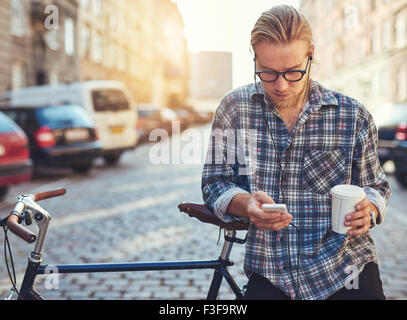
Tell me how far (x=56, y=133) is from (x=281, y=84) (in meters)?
8.80

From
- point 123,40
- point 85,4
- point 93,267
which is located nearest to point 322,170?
point 93,267

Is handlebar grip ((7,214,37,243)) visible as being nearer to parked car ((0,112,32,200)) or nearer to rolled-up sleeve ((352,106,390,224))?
rolled-up sleeve ((352,106,390,224))

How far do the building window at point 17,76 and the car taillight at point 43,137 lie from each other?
11.7 meters

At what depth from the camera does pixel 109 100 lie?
12.7 metres

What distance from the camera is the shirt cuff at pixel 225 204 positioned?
73.5 inches

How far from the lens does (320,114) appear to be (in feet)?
6.48

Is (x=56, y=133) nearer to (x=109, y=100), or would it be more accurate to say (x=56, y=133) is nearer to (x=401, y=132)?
(x=109, y=100)

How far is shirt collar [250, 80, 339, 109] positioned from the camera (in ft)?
6.46

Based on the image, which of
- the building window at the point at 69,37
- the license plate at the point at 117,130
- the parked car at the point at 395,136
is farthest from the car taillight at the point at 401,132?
the building window at the point at 69,37

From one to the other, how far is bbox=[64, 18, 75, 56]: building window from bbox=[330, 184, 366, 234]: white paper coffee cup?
27010mm

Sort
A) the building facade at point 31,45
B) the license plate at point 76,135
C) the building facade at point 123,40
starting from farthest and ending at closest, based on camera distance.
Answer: the building facade at point 123,40 → the building facade at point 31,45 → the license plate at point 76,135

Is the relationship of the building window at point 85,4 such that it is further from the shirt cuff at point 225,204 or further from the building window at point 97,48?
the shirt cuff at point 225,204

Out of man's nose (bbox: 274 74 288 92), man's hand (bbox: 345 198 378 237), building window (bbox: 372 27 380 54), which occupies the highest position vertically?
building window (bbox: 372 27 380 54)

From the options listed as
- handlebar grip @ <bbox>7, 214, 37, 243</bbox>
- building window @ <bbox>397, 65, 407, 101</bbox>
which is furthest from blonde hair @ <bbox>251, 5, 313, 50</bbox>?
building window @ <bbox>397, 65, 407, 101</bbox>
